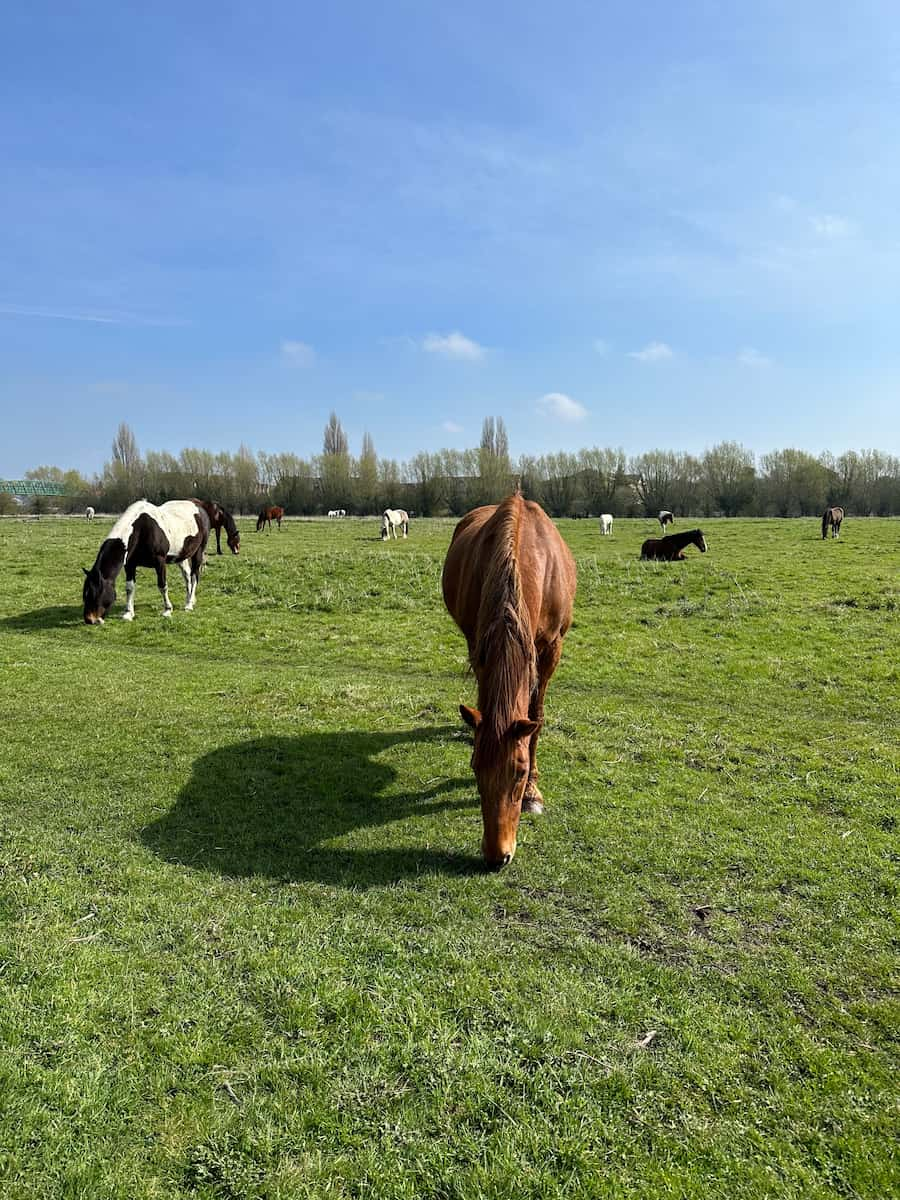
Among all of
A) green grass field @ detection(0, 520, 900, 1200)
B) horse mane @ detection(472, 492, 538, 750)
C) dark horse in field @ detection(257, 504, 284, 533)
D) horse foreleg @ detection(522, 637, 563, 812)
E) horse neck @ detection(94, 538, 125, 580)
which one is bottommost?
green grass field @ detection(0, 520, 900, 1200)

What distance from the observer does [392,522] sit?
1357 inches

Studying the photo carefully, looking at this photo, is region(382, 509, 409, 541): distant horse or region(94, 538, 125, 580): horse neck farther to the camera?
region(382, 509, 409, 541): distant horse

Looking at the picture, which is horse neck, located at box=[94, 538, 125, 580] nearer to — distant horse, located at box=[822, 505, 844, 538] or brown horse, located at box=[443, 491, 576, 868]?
brown horse, located at box=[443, 491, 576, 868]

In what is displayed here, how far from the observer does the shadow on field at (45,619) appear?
13039 mm

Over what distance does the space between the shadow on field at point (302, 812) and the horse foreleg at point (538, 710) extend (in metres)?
0.49

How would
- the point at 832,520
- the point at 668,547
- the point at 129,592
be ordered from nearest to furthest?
the point at 129,592, the point at 668,547, the point at 832,520

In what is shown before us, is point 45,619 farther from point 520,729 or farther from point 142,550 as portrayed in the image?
point 520,729

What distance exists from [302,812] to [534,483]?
68.8 meters

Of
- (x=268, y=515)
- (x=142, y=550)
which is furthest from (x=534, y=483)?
(x=142, y=550)

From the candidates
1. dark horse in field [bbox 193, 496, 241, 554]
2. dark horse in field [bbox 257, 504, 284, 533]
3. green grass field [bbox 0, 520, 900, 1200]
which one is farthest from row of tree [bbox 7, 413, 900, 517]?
green grass field [bbox 0, 520, 900, 1200]

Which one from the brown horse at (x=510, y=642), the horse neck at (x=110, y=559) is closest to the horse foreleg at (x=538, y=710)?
the brown horse at (x=510, y=642)

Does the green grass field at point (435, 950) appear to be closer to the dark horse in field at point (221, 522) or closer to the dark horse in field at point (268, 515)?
the dark horse in field at point (221, 522)

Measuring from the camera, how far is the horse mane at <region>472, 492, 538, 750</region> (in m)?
4.18

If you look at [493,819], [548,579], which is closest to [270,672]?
[548,579]
